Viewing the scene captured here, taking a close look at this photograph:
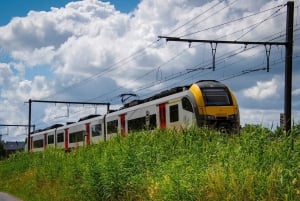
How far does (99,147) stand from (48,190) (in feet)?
12.9

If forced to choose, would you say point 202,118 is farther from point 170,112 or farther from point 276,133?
point 276,133

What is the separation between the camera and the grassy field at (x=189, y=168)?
754cm

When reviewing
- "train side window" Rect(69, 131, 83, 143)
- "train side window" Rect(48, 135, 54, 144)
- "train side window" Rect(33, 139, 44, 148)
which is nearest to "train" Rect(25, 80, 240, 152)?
"train side window" Rect(69, 131, 83, 143)

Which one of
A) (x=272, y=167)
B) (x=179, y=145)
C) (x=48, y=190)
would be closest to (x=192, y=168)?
(x=272, y=167)

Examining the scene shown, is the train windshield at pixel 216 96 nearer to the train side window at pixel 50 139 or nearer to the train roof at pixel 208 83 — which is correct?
the train roof at pixel 208 83

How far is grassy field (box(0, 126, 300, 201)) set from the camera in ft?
24.7

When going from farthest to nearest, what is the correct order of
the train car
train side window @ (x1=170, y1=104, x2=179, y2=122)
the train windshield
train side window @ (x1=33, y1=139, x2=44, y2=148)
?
train side window @ (x1=33, y1=139, x2=44, y2=148)
train side window @ (x1=170, y1=104, x2=179, y2=122)
the train windshield
the train car

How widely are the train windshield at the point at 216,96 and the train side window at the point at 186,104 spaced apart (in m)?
0.83

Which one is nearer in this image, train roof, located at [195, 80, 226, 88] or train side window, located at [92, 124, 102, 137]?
train roof, located at [195, 80, 226, 88]

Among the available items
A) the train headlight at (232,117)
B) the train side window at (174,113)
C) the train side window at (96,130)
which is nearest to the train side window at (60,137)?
the train side window at (96,130)

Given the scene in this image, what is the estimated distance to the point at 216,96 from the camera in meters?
26.5

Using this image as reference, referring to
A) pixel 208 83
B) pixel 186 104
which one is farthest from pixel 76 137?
pixel 186 104

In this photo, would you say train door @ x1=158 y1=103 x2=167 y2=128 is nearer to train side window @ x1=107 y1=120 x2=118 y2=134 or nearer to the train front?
the train front

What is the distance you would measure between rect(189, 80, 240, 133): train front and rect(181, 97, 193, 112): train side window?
37 cm
